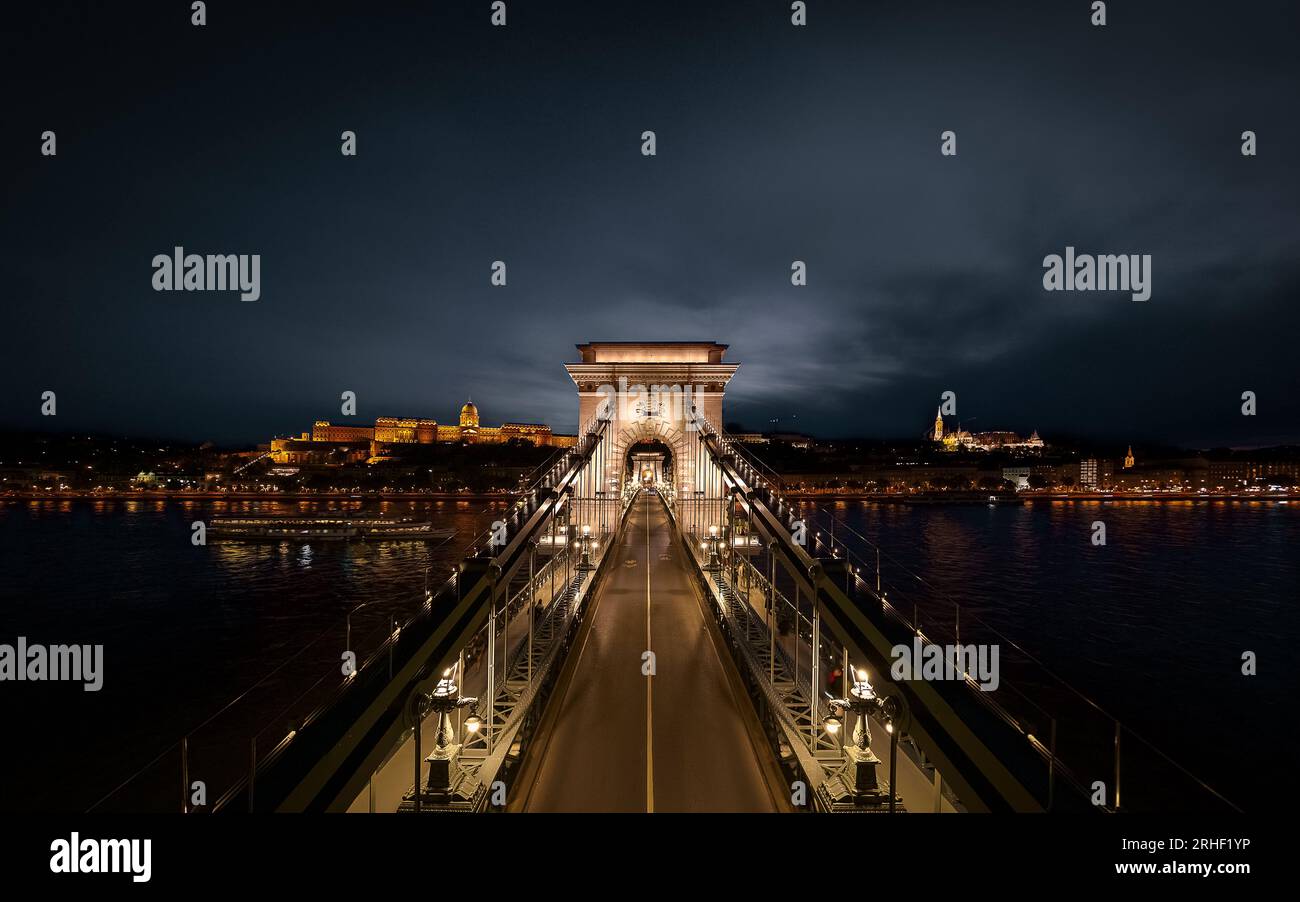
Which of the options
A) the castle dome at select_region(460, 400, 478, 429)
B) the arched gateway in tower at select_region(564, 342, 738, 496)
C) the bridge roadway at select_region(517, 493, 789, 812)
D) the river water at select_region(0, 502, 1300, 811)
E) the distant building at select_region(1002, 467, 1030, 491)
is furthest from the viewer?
the castle dome at select_region(460, 400, 478, 429)

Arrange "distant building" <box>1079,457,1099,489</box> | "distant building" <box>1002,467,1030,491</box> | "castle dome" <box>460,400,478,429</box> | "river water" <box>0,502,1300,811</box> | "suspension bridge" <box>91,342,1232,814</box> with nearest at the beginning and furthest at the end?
"suspension bridge" <box>91,342,1232,814</box> → "river water" <box>0,502,1300,811</box> → "distant building" <box>1002,467,1030,491</box> → "distant building" <box>1079,457,1099,489</box> → "castle dome" <box>460,400,478,429</box>

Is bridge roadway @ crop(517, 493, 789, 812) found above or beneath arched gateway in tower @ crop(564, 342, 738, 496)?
beneath

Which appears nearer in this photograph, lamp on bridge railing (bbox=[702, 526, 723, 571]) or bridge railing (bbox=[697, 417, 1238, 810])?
bridge railing (bbox=[697, 417, 1238, 810])

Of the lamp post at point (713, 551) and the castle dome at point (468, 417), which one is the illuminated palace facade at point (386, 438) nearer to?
the castle dome at point (468, 417)

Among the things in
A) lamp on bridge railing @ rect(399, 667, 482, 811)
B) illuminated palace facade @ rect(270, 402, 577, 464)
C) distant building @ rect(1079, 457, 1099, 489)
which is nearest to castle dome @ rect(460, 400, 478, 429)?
illuminated palace facade @ rect(270, 402, 577, 464)

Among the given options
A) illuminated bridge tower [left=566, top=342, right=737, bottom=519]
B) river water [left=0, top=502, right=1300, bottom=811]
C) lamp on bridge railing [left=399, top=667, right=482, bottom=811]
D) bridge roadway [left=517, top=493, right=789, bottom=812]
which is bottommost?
river water [left=0, top=502, right=1300, bottom=811]

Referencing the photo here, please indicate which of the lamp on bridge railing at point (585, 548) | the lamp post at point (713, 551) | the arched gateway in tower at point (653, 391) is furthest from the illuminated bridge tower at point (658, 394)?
the lamp on bridge railing at point (585, 548)

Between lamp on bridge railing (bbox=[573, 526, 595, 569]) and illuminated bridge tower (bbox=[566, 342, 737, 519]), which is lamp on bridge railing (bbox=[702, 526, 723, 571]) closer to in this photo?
illuminated bridge tower (bbox=[566, 342, 737, 519])
